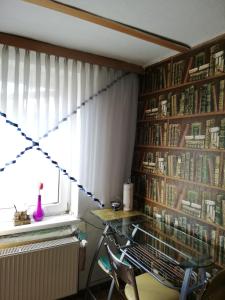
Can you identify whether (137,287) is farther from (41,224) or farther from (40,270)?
(41,224)

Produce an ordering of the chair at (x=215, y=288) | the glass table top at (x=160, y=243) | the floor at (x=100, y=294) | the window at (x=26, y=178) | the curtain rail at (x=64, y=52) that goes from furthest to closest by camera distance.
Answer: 1. the floor at (x=100, y=294)
2. the window at (x=26, y=178)
3. the curtain rail at (x=64, y=52)
4. the glass table top at (x=160, y=243)
5. the chair at (x=215, y=288)

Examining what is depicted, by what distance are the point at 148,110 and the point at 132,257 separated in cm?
133

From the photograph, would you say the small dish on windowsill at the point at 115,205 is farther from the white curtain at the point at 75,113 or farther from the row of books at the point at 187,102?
the row of books at the point at 187,102

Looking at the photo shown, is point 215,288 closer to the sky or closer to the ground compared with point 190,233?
closer to the ground

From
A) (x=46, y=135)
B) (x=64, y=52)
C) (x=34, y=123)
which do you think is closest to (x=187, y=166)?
(x=46, y=135)

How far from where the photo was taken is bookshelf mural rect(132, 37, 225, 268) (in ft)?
5.38

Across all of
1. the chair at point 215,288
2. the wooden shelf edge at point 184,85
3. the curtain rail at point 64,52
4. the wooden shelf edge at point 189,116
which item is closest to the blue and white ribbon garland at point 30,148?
the curtain rail at point 64,52

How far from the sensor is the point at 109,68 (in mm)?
2234

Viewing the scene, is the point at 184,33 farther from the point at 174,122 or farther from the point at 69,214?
the point at 69,214

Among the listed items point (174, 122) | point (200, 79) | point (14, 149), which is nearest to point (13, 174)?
point (14, 149)

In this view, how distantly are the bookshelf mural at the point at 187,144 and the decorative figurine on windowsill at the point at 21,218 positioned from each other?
106 cm

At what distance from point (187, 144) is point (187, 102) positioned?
13.2 inches

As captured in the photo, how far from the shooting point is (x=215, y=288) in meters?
→ 1.30

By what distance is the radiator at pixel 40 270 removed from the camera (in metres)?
1.74
